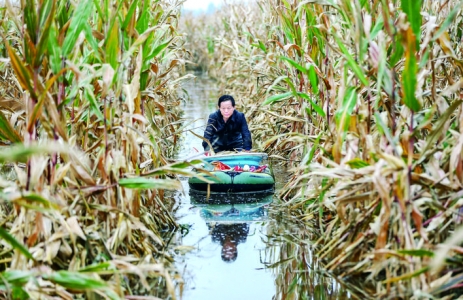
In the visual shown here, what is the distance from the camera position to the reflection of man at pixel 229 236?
13.9 ft

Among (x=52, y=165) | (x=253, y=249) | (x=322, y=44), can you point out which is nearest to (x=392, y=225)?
(x=253, y=249)

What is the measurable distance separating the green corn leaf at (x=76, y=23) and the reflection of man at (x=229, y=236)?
172cm

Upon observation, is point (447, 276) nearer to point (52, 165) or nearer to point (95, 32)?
point (52, 165)

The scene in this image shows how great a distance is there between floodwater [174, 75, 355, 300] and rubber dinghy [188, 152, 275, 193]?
0.11 meters

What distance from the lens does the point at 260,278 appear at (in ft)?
12.6

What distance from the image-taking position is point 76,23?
3486mm

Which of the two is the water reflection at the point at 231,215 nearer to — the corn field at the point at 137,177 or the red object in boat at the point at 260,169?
the red object in boat at the point at 260,169

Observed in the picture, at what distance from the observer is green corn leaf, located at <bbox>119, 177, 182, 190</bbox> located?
11.1 feet

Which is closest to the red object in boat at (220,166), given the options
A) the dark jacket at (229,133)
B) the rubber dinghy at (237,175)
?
the rubber dinghy at (237,175)

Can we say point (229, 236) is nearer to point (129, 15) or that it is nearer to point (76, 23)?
point (129, 15)

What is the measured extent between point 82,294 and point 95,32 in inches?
60.1

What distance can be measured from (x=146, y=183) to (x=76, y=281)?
0.75 m

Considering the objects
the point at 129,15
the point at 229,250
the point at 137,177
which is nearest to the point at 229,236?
the point at 229,250

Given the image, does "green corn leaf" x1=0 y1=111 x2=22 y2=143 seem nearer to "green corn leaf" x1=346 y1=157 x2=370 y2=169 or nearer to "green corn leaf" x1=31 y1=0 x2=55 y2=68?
"green corn leaf" x1=31 y1=0 x2=55 y2=68
